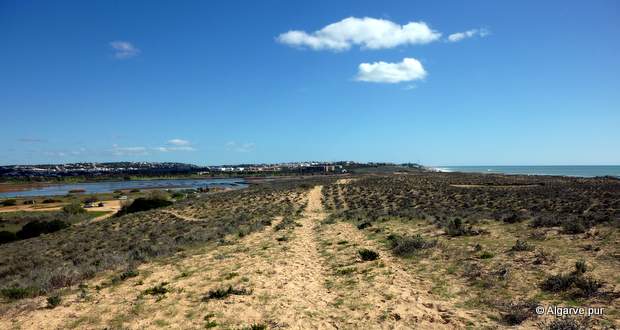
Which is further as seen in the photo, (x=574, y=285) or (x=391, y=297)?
(x=391, y=297)

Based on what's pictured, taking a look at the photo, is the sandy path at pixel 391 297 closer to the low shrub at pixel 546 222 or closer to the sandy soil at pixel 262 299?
the sandy soil at pixel 262 299

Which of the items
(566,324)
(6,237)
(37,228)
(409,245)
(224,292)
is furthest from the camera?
(37,228)

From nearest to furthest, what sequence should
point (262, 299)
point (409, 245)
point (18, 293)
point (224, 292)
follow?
point (262, 299) → point (224, 292) → point (18, 293) → point (409, 245)

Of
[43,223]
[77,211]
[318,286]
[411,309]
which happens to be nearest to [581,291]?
[411,309]

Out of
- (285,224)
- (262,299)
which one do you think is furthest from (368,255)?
(285,224)

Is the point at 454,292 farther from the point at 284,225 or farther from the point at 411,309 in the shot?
the point at 284,225

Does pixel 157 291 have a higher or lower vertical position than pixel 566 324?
lower

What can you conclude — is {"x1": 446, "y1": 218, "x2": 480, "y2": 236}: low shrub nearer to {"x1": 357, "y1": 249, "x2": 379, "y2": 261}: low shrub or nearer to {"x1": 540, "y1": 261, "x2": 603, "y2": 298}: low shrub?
{"x1": 357, "y1": 249, "x2": 379, "y2": 261}: low shrub

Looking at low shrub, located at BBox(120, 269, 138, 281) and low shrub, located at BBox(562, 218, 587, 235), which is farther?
A: low shrub, located at BBox(562, 218, 587, 235)

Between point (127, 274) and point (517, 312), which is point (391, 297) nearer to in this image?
point (517, 312)

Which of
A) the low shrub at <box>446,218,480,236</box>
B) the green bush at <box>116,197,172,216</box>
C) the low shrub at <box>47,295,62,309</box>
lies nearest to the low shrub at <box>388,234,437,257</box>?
the low shrub at <box>446,218,480,236</box>

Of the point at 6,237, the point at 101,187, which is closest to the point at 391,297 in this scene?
the point at 6,237

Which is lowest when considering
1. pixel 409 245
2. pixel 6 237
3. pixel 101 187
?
pixel 101 187

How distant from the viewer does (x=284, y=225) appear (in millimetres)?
22172
